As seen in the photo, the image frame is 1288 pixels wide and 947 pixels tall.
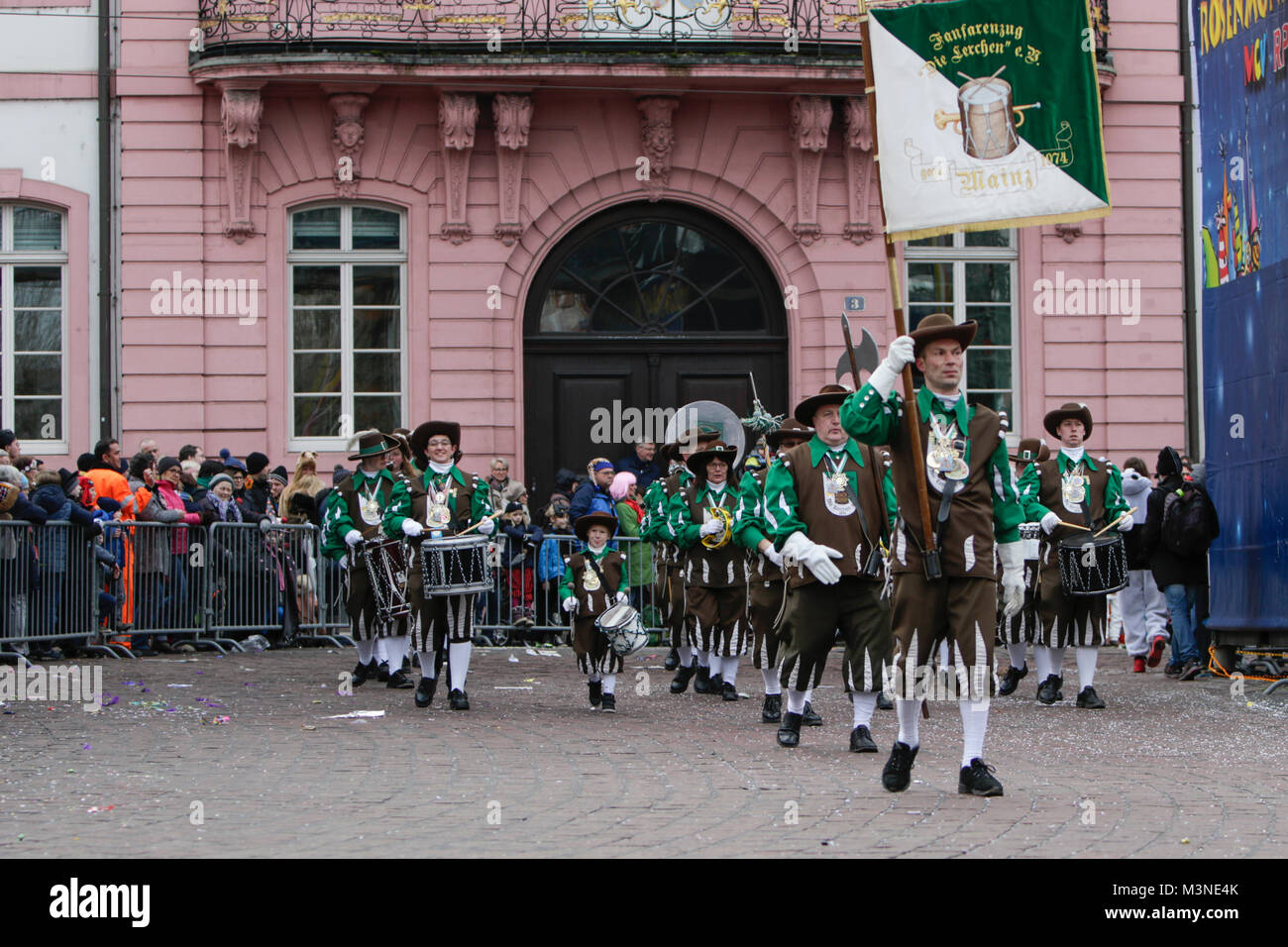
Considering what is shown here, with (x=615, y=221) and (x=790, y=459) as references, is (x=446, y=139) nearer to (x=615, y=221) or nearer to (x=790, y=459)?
(x=615, y=221)

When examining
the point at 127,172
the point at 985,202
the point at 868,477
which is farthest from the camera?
the point at 127,172

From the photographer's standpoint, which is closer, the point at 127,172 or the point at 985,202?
the point at 985,202

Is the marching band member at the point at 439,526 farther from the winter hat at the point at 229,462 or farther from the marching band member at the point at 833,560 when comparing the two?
the winter hat at the point at 229,462

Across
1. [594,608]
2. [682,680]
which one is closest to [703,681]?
[682,680]

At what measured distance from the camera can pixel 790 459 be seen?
11438mm

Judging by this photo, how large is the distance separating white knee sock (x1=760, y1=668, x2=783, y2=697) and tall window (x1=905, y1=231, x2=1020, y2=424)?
1186cm

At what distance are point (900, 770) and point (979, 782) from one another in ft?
1.14

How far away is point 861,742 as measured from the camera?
36.1 ft

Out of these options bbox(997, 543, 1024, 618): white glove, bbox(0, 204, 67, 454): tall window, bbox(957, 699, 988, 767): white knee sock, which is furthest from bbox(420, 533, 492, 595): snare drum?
bbox(0, 204, 67, 454): tall window

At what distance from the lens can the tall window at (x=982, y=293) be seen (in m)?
24.3

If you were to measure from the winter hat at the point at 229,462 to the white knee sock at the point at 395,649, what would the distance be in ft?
18.3

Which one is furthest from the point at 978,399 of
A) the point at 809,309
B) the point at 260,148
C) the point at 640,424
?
the point at 260,148

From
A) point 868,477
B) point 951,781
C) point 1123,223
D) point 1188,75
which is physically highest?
point 1188,75

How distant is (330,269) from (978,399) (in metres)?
7.67
